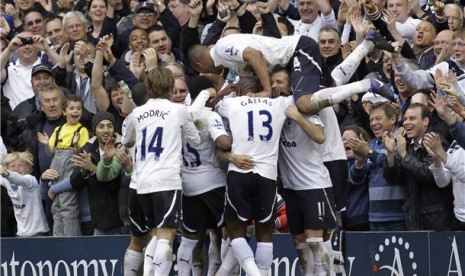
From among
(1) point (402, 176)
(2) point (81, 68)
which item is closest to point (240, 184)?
(1) point (402, 176)

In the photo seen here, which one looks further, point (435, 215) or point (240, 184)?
point (435, 215)

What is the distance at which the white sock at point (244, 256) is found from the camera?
50.9 ft

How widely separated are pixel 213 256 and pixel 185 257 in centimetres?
66

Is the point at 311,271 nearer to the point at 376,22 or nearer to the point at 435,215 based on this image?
the point at 435,215

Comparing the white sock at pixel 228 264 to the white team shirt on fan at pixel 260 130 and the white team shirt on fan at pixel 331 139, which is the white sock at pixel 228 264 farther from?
the white team shirt on fan at pixel 331 139

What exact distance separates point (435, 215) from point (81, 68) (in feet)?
20.6

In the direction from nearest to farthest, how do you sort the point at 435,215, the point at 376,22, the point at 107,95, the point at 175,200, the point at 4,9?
1. the point at 175,200
2. the point at 435,215
3. the point at 376,22
4. the point at 107,95
5. the point at 4,9

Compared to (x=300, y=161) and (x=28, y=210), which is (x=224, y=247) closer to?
(x=300, y=161)

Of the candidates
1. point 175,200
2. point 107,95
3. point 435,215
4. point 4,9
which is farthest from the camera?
point 4,9

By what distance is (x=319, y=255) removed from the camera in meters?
15.8

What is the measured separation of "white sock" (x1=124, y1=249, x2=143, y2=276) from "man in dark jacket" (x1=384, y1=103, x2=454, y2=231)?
124 inches

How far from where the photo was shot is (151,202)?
1584cm

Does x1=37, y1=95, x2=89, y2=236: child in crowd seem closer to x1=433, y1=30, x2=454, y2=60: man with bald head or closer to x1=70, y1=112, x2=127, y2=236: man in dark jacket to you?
x1=70, y1=112, x2=127, y2=236: man in dark jacket

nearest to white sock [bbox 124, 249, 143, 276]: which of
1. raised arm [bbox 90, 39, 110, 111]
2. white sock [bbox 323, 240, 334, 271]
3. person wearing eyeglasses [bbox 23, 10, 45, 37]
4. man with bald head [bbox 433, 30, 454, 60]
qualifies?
white sock [bbox 323, 240, 334, 271]
